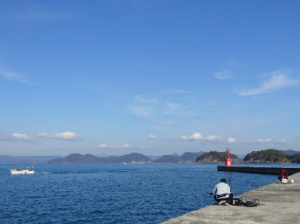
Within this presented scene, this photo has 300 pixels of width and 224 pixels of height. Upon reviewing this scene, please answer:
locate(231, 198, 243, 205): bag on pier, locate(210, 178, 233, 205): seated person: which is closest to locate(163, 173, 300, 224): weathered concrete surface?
locate(231, 198, 243, 205): bag on pier

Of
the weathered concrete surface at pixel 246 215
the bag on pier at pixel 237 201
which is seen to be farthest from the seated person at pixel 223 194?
the weathered concrete surface at pixel 246 215

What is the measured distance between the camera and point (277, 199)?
58.4 feet

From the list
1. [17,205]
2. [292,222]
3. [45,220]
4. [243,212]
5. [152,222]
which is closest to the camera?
[292,222]

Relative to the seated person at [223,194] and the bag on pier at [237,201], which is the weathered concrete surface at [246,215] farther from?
the seated person at [223,194]

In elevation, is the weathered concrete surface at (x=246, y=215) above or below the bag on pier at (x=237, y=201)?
below

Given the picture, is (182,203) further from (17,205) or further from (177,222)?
(177,222)

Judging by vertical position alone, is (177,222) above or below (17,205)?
above

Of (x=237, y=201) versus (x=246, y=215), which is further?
(x=237, y=201)

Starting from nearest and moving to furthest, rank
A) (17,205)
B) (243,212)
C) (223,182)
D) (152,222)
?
(243,212) → (223,182) → (152,222) → (17,205)

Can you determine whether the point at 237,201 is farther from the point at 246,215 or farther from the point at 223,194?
the point at 246,215

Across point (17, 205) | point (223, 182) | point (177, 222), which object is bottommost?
point (17, 205)

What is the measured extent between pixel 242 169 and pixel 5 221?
77.2 metres

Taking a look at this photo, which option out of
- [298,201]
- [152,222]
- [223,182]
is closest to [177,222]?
[223,182]

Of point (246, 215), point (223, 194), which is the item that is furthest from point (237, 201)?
point (246, 215)
